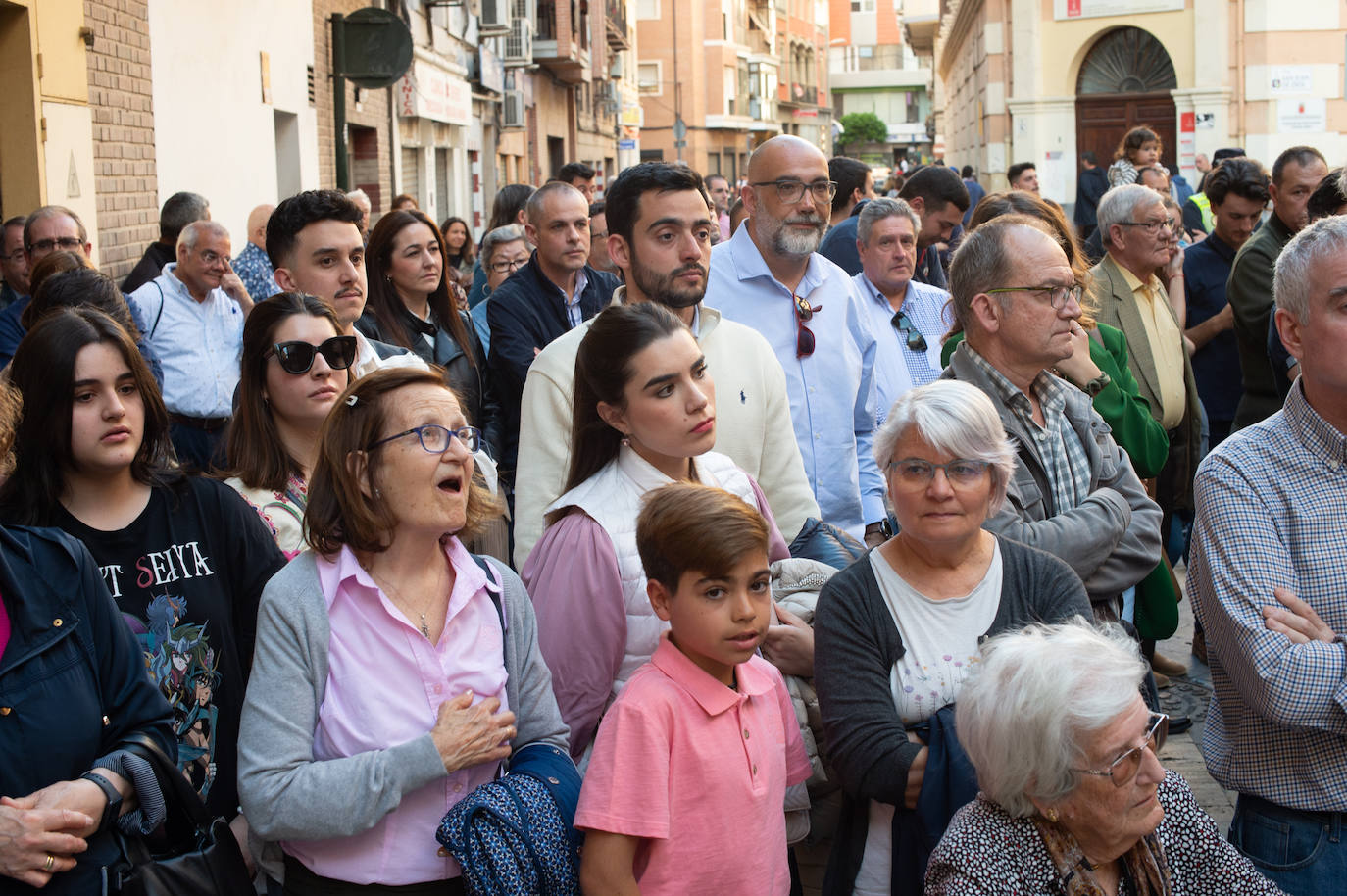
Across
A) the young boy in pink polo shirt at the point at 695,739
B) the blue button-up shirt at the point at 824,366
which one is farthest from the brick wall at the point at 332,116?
the young boy in pink polo shirt at the point at 695,739

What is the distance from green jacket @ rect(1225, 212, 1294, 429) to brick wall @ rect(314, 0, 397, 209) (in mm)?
10168

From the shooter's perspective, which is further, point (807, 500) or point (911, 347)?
point (911, 347)

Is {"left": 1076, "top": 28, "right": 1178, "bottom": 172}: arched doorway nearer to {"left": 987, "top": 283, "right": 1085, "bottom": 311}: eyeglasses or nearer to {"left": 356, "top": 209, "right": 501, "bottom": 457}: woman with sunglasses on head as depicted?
{"left": 356, "top": 209, "right": 501, "bottom": 457}: woman with sunglasses on head

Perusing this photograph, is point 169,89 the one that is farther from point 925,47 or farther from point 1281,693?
point 925,47

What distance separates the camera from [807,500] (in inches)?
171

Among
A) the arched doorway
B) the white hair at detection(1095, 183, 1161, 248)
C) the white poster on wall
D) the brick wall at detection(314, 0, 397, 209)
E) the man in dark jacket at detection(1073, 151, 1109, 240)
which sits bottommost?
the white hair at detection(1095, 183, 1161, 248)

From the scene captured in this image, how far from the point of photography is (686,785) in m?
2.93

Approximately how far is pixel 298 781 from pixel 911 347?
450cm

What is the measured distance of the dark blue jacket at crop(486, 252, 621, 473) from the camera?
6090mm

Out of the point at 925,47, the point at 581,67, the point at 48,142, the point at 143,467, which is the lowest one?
the point at 143,467

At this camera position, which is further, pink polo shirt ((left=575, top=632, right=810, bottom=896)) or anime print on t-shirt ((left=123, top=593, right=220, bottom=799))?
anime print on t-shirt ((left=123, top=593, right=220, bottom=799))

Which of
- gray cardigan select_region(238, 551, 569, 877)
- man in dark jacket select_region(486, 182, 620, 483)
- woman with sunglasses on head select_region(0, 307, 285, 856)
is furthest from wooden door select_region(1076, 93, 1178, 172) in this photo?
gray cardigan select_region(238, 551, 569, 877)

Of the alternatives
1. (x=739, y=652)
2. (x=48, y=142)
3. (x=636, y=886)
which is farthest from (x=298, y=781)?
(x=48, y=142)

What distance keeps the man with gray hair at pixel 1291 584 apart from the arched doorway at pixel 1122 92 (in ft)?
80.3
